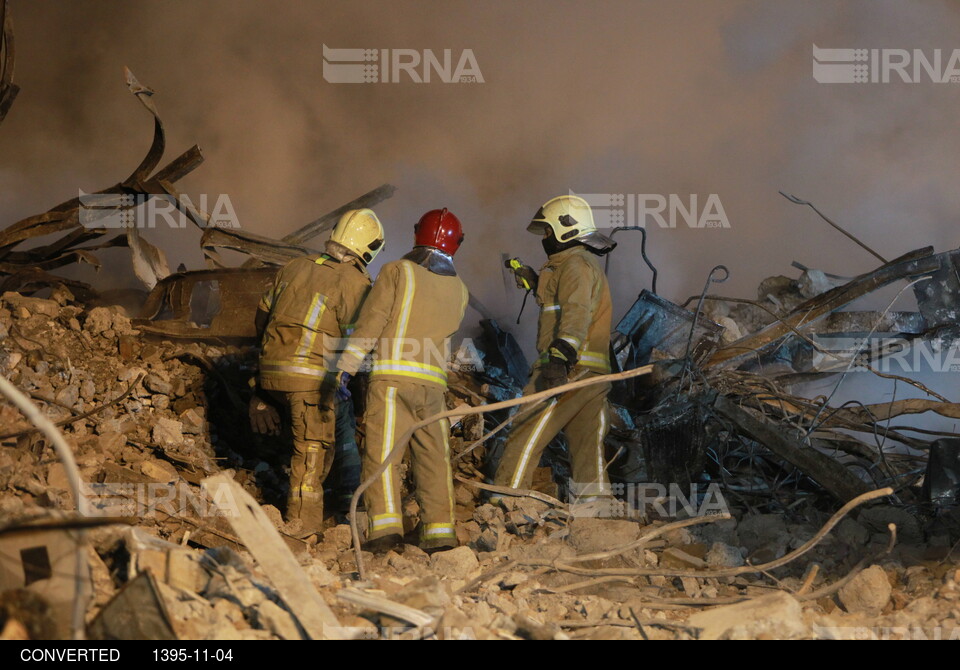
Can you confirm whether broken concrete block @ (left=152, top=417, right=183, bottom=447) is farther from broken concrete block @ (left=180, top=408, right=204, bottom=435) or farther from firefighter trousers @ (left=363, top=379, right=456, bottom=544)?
firefighter trousers @ (left=363, top=379, right=456, bottom=544)

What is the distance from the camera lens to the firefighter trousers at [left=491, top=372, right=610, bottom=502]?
196 inches

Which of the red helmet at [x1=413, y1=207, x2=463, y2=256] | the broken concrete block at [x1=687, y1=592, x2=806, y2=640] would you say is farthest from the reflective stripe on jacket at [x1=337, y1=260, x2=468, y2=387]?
the broken concrete block at [x1=687, y1=592, x2=806, y2=640]

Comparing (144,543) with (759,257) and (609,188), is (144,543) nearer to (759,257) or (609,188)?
(609,188)

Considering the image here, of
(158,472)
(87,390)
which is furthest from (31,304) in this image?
(158,472)

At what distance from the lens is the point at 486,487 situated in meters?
4.80

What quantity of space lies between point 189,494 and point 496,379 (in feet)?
7.98

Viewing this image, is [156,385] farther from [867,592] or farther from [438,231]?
[867,592]

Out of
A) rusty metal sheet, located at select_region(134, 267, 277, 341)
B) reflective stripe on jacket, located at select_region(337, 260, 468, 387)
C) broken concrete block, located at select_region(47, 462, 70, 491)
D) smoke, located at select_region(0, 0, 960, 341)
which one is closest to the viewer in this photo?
broken concrete block, located at select_region(47, 462, 70, 491)

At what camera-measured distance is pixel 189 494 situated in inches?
185

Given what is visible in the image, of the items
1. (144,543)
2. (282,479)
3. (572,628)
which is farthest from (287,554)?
(282,479)

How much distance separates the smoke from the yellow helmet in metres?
3.33

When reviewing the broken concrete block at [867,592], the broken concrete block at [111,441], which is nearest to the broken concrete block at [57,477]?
the broken concrete block at [111,441]

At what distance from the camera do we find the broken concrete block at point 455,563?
4.05m

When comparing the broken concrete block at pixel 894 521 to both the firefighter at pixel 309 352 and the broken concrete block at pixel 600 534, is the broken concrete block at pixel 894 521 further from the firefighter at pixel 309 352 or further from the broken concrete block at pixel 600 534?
the firefighter at pixel 309 352
